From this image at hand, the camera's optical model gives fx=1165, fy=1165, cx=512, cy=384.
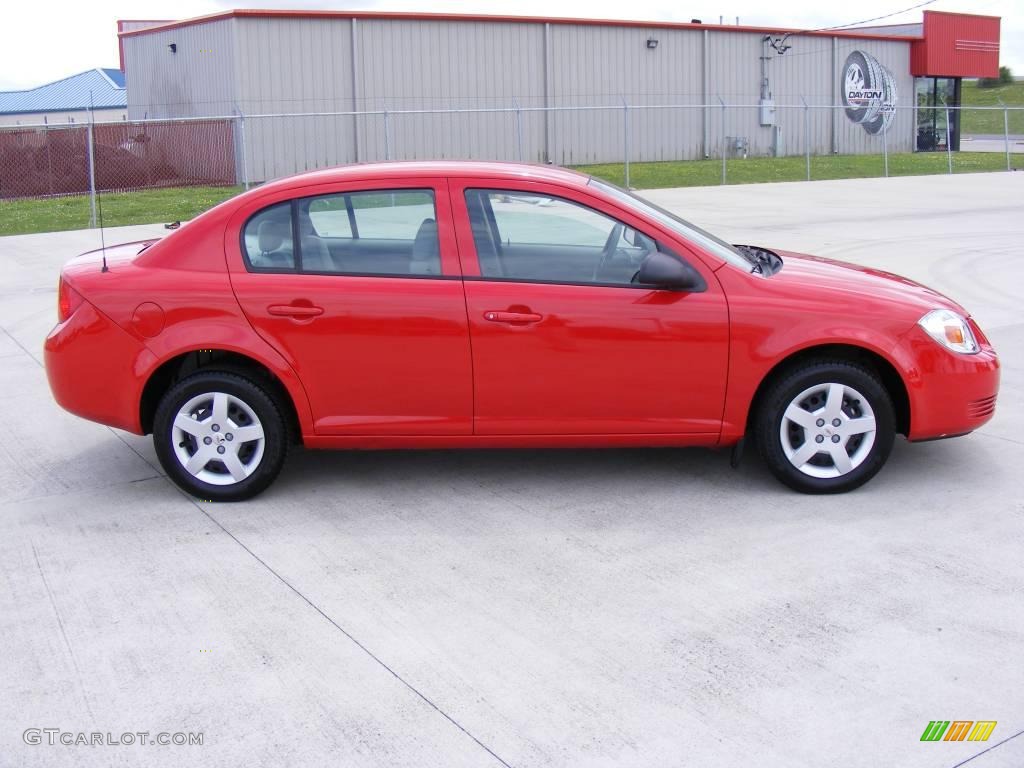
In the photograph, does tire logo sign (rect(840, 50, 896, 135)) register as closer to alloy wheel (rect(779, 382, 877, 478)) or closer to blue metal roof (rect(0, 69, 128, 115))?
blue metal roof (rect(0, 69, 128, 115))

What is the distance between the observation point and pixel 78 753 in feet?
11.2

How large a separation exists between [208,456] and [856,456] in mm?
3036

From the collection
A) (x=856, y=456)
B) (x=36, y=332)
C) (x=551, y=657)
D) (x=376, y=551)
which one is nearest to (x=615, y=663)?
(x=551, y=657)

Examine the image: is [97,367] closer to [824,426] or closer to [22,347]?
[824,426]

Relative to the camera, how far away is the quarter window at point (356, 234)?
5398 mm

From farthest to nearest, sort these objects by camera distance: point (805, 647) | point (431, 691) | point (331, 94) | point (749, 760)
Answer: point (331, 94) → point (805, 647) → point (431, 691) → point (749, 760)

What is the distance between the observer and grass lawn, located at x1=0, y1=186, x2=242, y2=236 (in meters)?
19.5

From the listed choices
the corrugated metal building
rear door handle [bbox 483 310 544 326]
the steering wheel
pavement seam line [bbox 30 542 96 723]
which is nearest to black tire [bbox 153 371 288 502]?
pavement seam line [bbox 30 542 96 723]

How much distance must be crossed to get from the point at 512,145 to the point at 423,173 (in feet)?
95.3

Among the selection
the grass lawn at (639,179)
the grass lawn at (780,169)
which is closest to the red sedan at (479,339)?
the grass lawn at (639,179)

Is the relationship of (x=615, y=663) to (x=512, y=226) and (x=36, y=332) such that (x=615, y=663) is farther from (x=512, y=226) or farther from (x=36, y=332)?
(x=36, y=332)

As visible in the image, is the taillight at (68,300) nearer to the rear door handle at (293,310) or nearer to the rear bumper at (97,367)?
the rear bumper at (97,367)

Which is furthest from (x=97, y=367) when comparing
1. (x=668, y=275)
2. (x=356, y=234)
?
(x=668, y=275)

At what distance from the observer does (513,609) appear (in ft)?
14.2
